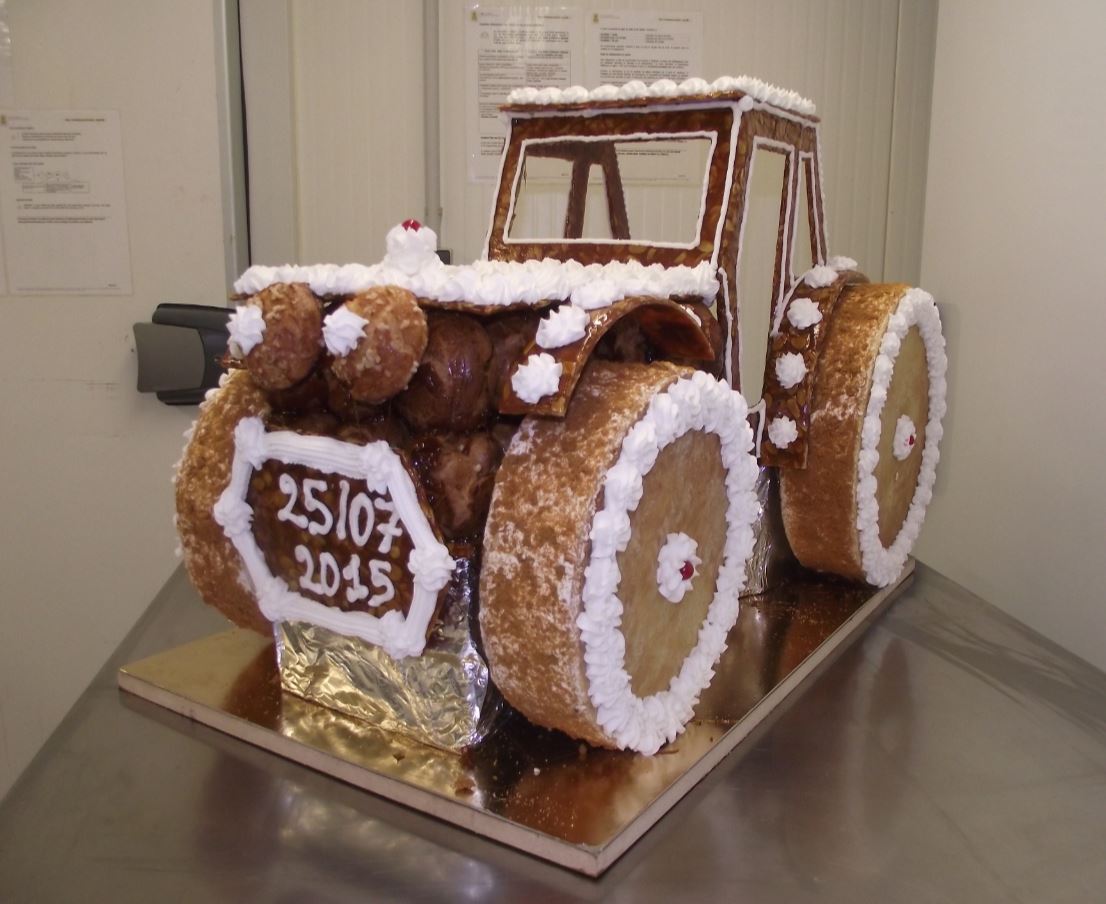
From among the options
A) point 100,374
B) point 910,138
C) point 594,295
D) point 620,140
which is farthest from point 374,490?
point 910,138

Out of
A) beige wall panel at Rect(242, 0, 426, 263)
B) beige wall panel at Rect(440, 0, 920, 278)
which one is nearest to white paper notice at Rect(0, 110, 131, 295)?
beige wall panel at Rect(242, 0, 426, 263)

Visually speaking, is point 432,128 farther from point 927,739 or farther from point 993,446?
point 927,739

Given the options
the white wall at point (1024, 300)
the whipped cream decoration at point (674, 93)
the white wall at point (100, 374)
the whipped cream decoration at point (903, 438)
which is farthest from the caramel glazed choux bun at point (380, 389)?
the white wall at point (1024, 300)

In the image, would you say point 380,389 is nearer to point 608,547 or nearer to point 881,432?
point 608,547

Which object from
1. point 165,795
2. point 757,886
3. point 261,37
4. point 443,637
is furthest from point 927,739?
point 261,37

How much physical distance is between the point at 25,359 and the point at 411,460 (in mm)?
1657

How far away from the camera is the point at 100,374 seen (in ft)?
7.85

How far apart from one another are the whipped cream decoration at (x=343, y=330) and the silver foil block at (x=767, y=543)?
92cm

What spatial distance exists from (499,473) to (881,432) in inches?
Result: 35.2

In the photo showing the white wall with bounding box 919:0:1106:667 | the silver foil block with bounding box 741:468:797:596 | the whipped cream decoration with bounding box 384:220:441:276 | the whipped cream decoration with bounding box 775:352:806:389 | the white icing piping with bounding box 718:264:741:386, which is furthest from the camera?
the white wall with bounding box 919:0:1106:667

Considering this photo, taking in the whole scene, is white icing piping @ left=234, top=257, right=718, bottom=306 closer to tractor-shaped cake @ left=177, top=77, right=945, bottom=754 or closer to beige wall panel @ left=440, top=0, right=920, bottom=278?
tractor-shaped cake @ left=177, top=77, right=945, bottom=754

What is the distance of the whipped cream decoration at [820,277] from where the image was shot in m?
1.74

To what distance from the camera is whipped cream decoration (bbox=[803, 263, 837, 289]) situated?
1.74 meters

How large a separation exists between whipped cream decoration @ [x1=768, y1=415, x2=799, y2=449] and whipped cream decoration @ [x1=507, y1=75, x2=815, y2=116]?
0.51 metres
